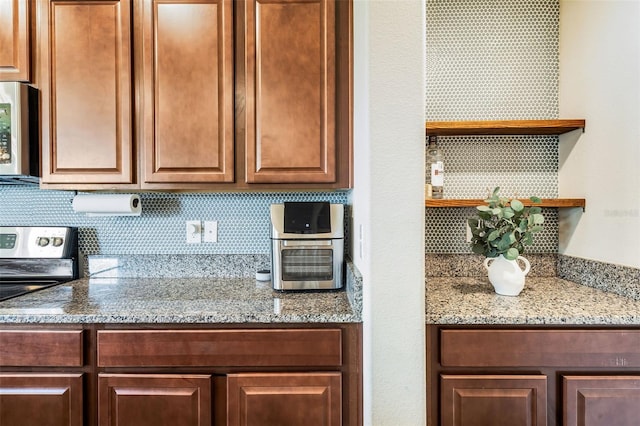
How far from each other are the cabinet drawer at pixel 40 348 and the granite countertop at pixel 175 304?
5cm

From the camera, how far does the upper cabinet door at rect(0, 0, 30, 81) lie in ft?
4.66

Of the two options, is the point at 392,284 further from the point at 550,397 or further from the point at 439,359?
the point at 550,397

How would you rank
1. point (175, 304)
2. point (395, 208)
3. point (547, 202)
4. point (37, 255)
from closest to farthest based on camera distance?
point (395, 208) < point (175, 304) < point (547, 202) < point (37, 255)

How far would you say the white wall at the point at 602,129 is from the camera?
1.28 meters

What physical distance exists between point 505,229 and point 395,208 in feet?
1.96

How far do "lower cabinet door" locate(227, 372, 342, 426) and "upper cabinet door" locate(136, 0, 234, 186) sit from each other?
0.80 meters

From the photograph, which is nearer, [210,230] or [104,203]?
[104,203]

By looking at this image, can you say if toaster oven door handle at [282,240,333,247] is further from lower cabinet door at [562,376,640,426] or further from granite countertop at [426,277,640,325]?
lower cabinet door at [562,376,640,426]

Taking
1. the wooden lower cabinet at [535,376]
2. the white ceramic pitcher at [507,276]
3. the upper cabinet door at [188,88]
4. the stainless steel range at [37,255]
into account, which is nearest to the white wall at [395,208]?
the wooden lower cabinet at [535,376]

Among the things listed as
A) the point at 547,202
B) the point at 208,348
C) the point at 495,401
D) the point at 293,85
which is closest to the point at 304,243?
the point at 208,348

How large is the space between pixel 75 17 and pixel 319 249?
142cm

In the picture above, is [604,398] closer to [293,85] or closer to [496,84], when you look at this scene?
[496,84]

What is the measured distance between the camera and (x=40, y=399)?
3.80 ft

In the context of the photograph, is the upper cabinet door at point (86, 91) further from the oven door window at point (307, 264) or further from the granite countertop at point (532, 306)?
the granite countertop at point (532, 306)
